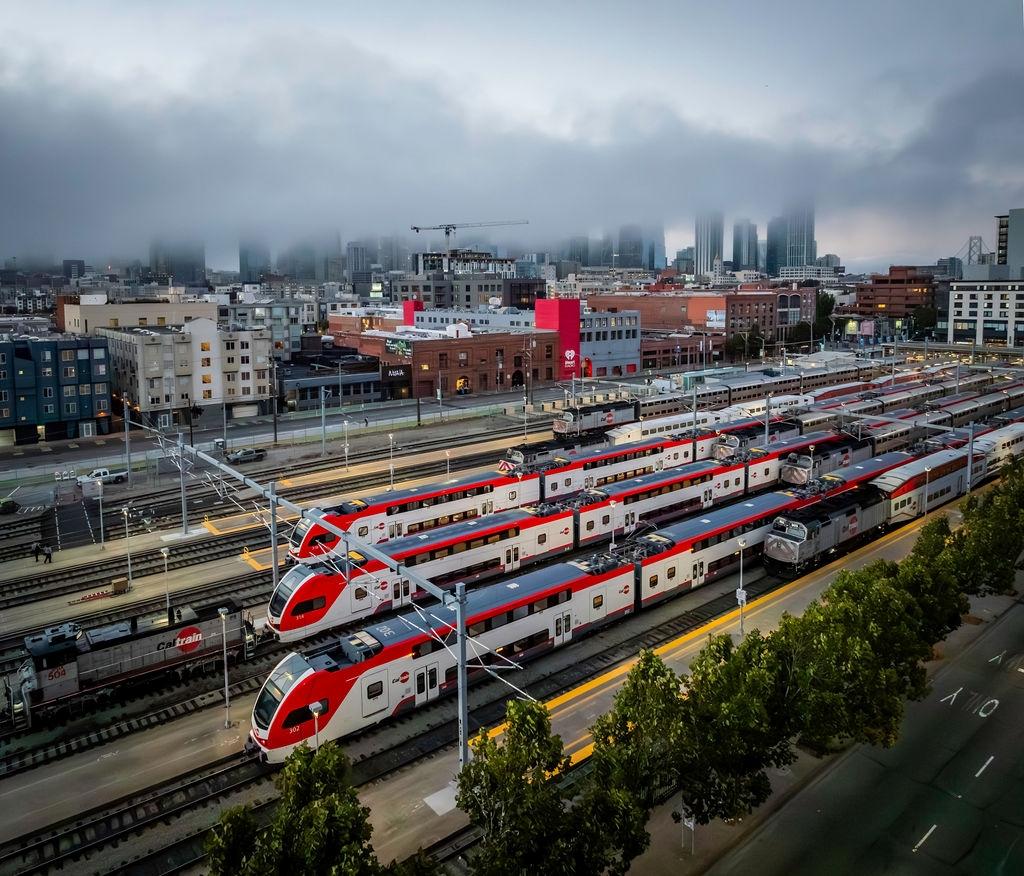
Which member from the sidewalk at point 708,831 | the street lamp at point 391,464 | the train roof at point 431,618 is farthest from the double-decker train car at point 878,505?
the street lamp at point 391,464

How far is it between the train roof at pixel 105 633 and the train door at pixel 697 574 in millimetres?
17514

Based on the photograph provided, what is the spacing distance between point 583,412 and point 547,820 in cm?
5157

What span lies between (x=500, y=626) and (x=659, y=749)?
8.85 metres

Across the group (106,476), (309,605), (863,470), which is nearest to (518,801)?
(309,605)

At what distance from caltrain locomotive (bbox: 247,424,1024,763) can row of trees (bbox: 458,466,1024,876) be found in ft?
19.8

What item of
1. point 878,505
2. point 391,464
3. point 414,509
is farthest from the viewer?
point 391,464

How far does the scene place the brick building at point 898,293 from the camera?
16450 cm

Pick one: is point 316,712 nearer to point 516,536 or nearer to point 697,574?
point 516,536

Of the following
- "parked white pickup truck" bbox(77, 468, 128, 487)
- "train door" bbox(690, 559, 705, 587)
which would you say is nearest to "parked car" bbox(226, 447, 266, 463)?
"parked white pickup truck" bbox(77, 468, 128, 487)

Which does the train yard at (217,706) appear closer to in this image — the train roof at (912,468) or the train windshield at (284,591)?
the train windshield at (284,591)

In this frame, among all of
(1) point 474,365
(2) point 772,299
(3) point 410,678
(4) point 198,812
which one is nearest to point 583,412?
(1) point 474,365

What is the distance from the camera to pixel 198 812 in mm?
19016

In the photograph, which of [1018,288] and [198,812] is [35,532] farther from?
[1018,288]

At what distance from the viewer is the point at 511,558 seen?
33438 millimetres
